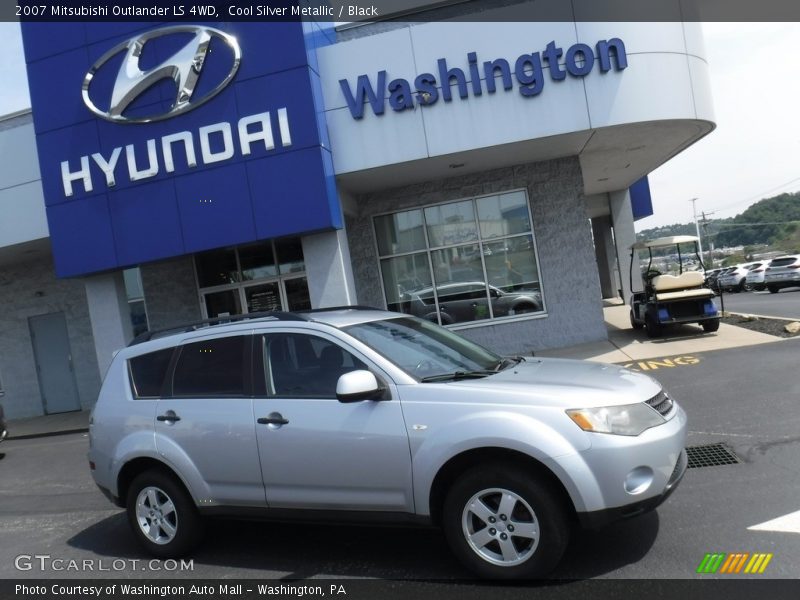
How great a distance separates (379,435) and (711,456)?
340 centimetres

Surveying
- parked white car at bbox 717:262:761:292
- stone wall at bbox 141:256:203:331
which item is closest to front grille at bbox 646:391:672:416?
stone wall at bbox 141:256:203:331

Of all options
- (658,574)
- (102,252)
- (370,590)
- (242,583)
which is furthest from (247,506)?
(102,252)

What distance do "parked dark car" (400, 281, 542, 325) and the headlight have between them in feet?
33.1

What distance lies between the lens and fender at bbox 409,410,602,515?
145 inches

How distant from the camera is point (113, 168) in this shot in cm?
1216

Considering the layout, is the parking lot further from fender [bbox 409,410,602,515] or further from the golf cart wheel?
the golf cart wheel

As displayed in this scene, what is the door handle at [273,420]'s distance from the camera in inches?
174

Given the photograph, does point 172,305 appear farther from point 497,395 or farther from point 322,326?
point 497,395

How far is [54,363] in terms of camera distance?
1638 cm

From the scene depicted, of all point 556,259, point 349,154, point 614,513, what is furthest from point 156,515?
point 556,259

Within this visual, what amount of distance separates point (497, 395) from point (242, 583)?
213 cm

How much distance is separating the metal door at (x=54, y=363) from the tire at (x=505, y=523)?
1469 centimetres

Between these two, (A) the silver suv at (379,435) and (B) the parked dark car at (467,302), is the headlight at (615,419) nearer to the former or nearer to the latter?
(A) the silver suv at (379,435)

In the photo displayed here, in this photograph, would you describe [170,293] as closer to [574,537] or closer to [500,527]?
[574,537]
